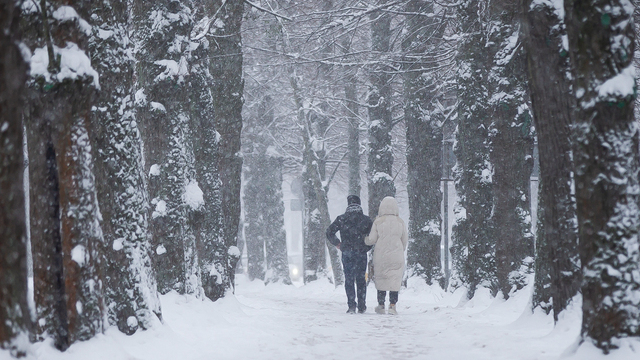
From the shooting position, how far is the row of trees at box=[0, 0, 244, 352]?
14.4 ft

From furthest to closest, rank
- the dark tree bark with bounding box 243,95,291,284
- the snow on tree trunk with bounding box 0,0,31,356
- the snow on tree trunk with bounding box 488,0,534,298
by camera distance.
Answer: the dark tree bark with bounding box 243,95,291,284 → the snow on tree trunk with bounding box 488,0,534,298 → the snow on tree trunk with bounding box 0,0,31,356

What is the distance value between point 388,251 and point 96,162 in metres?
7.00

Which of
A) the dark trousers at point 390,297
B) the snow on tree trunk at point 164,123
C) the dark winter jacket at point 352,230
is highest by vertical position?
the snow on tree trunk at point 164,123

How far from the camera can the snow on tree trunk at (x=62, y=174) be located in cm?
577

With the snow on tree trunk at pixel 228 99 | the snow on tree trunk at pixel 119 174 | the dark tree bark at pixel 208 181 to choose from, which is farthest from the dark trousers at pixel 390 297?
the snow on tree trunk at pixel 119 174

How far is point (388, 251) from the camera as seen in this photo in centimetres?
1302

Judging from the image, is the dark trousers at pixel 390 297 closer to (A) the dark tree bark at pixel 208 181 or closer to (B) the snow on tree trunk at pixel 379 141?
(A) the dark tree bark at pixel 208 181

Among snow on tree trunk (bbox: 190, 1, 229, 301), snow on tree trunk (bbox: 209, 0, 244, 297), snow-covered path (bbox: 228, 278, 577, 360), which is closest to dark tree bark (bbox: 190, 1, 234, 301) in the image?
snow on tree trunk (bbox: 190, 1, 229, 301)

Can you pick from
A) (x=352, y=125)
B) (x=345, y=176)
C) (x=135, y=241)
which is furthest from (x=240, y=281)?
(x=135, y=241)

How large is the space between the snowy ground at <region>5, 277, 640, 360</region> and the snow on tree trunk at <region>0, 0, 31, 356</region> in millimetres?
208

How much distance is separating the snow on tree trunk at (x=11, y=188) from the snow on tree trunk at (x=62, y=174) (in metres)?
1.36

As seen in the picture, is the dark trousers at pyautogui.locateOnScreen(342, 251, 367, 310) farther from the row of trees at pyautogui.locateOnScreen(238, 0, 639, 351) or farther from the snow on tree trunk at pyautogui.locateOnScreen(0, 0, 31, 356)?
the snow on tree trunk at pyautogui.locateOnScreen(0, 0, 31, 356)

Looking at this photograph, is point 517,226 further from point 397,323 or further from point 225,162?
point 225,162

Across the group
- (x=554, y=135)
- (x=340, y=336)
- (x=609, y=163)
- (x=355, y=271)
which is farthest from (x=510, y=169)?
(x=609, y=163)
